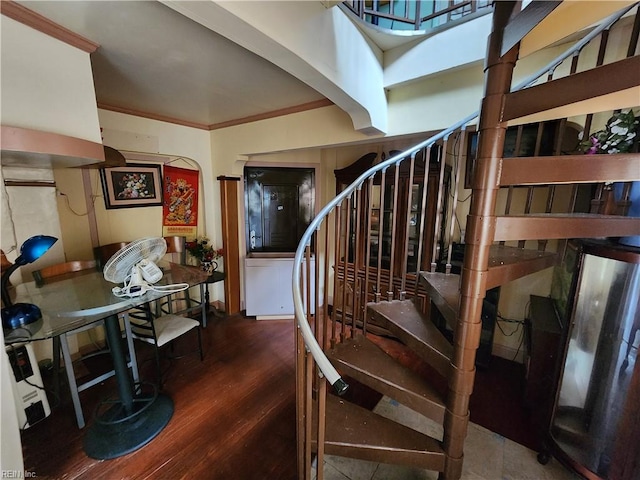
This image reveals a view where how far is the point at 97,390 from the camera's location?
7.03 feet

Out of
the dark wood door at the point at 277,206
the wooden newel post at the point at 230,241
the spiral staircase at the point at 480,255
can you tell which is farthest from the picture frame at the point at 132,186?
the spiral staircase at the point at 480,255

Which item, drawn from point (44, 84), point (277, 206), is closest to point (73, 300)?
point (44, 84)

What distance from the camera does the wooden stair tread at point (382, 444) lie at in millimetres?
1230

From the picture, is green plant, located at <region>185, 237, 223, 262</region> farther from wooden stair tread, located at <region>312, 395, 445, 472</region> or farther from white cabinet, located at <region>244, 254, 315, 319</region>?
wooden stair tread, located at <region>312, 395, 445, 472</region>

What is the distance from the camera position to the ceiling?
1.19 metres

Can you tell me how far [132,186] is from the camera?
2.79 m

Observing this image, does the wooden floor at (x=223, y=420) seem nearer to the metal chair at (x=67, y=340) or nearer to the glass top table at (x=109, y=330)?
the glass top table at (x=109, y=330)

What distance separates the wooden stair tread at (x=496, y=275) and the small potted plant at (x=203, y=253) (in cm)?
250

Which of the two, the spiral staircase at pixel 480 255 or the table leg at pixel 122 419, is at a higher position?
the spiral staircase at pixel 480 255

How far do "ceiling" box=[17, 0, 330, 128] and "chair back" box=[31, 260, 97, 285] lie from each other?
143 centimetres

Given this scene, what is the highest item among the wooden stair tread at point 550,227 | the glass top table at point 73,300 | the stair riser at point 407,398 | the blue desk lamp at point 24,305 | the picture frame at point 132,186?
the picture frame at point 132,186

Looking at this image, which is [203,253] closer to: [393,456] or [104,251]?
[104,251]

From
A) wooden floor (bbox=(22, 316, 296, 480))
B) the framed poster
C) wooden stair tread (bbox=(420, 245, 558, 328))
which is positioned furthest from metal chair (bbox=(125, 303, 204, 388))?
wooden stair tread (bbox=(420, 245, 558, 328))

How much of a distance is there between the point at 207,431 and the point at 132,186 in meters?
2.47
